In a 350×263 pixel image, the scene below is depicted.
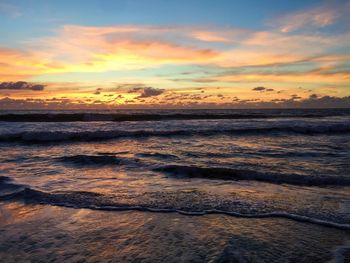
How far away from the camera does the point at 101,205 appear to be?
7.01 metres

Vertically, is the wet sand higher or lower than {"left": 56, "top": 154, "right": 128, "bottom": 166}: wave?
higher

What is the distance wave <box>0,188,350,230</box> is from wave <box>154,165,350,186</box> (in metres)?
3.24

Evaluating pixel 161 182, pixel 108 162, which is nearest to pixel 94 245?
pixel 161 182

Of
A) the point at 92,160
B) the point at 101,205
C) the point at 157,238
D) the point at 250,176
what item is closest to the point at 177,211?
the point at 157,238

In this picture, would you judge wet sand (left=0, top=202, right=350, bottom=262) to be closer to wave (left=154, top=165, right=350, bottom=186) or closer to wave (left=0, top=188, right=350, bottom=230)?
wave (left=0, top=188, right=350, bottom=230)

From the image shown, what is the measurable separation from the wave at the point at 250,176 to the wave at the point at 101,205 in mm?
3239

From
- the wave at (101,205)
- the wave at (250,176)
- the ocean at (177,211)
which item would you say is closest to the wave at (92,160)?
the ocean at (177,211)

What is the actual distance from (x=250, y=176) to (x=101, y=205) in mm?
4616

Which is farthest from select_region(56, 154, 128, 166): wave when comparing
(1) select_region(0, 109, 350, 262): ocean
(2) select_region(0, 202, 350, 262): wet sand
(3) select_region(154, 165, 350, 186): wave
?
(2) select_region(0, 202, 350, 262): wet sand

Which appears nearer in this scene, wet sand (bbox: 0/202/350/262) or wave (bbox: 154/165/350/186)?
wet sand (bbox: 0/202/350/262)

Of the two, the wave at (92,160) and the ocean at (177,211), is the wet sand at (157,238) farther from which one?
the wave at (92,160)

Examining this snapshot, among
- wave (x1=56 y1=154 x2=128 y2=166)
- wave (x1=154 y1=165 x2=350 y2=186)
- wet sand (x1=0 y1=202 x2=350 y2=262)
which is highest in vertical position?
wet sand (x1=0 y1=202 x2=350 y2=262)

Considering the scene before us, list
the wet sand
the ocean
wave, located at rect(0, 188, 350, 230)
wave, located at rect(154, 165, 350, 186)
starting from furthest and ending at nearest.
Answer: wave, located at rect(154, 165, 350, 186)
wave, located at rect(0, 188, 350, 230)
the ocean
the wet sand

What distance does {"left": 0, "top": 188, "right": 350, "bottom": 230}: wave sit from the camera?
6.09 meters
